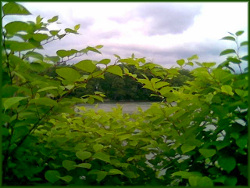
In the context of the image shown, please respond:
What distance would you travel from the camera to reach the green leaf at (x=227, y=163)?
4.06 feet

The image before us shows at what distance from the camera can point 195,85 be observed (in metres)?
1.73

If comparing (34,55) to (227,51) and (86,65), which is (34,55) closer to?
(86,65)

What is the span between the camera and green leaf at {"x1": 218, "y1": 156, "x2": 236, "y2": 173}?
1236mm

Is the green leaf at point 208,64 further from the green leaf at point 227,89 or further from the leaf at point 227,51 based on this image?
the green leaf at point 227,89

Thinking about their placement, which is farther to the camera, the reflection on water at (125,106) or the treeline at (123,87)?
the reflection on water at (125,106)

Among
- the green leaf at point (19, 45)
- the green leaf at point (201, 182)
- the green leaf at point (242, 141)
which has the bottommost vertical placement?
the green leaf at point (201, 182)

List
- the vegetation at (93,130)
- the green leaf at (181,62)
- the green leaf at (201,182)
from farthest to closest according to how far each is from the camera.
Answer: the green leaf at (181,62) → the vegetation at (93,130) → the green leaf at (201,182)

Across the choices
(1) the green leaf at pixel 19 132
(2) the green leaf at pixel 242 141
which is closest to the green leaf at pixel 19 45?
(1) the green leaf at pixel 19 132

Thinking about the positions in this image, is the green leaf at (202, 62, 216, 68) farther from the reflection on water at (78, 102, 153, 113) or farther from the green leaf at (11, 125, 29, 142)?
the green leaf at (11, 125, 29, 142)

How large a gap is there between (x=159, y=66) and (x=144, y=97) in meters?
0.36

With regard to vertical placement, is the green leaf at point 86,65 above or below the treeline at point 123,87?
above

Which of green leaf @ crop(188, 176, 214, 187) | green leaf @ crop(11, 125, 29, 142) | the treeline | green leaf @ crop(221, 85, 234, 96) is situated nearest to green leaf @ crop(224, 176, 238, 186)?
green leaf @ crop(188, 176, 214, 187)

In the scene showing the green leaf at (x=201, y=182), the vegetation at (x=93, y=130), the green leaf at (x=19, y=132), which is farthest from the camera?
the green leaf at (x=19, y=132)

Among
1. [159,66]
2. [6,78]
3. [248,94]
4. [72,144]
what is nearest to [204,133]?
[248,94]
